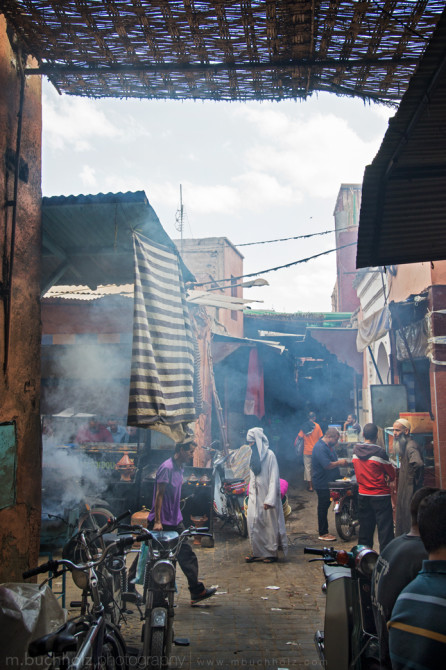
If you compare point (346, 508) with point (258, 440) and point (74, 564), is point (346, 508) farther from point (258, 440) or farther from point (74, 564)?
point (74, 564)

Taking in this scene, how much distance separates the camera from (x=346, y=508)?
9.15 m

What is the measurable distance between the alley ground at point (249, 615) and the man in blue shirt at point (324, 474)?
377mm

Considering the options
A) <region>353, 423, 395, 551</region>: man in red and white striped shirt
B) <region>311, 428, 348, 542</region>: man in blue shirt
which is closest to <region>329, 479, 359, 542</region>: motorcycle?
<region>311, 428, 348, 542</region>: man in blue shirt

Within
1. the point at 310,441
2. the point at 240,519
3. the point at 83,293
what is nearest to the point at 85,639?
the point at 240,519

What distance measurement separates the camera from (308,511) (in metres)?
11.4

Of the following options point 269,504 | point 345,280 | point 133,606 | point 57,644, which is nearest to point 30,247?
point 57,644

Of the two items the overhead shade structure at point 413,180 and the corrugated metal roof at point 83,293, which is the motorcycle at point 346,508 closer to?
the corrugated metal roof at point 83,293

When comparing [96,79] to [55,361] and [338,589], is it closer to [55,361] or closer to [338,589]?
[338,589]

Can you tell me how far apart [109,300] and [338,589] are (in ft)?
29.3

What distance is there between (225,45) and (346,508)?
787cm

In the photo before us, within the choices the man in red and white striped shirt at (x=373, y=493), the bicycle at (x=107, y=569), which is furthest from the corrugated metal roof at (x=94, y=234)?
the man in red and white striped shirt at (x=373, y=493)

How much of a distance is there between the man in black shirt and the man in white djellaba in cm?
483

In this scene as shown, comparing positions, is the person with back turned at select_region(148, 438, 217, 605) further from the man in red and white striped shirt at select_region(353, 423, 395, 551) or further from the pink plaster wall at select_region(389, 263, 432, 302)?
the pink plaster wall at select_region(389, 263, 432, 302)

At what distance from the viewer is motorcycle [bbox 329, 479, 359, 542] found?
8922 mm
